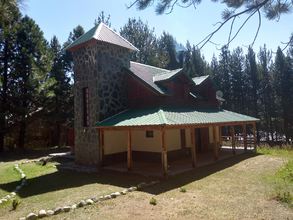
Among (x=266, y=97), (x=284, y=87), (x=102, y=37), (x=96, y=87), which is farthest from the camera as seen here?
(x=266, y=97)

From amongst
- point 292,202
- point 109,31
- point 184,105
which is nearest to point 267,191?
point 292,202

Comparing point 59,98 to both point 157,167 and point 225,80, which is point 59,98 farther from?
point 225,80

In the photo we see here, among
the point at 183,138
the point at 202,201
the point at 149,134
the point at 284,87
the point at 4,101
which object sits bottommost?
the point at 202,201

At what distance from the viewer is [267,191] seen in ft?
32.0

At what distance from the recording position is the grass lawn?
26.0ft

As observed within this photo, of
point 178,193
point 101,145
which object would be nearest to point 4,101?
point 101,145

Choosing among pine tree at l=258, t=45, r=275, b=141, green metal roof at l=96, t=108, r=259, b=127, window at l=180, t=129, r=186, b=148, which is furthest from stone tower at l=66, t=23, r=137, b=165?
pine tree at l=258, t=45, r=275, b=141

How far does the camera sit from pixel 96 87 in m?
15.8

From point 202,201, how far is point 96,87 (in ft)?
30.6

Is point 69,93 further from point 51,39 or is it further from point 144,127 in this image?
point 144,127

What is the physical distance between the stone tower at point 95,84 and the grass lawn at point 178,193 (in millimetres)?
2575

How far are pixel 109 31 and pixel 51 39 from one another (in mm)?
18084

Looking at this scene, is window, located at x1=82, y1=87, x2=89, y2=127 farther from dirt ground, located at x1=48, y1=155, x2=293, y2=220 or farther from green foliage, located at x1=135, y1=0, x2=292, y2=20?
green foliage, located at x1=135, y1=0, x2=292, y2=20

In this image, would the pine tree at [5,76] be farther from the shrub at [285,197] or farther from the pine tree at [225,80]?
the pine tree at [225,80]
